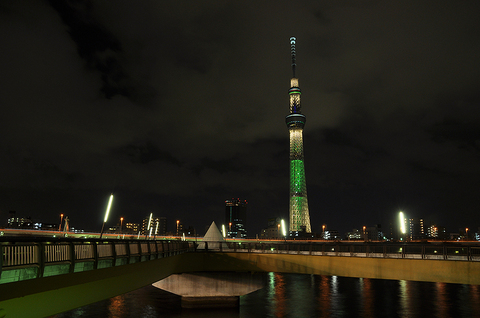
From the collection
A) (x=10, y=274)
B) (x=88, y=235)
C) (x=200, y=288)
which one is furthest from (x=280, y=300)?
(x=88, y=235)

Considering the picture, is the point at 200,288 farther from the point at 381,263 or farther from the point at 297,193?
the point at 297,193

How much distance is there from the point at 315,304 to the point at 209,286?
55.9ft

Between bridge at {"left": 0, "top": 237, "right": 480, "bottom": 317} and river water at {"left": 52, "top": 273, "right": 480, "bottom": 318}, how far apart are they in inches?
354

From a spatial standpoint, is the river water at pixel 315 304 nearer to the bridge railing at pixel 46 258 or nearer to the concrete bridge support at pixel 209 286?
the concrete bridge support at pixel 209 286

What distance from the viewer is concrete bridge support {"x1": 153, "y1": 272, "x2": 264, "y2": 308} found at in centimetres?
4438

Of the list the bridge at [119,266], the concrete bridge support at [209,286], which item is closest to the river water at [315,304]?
the concrete bridge support at [209,286]

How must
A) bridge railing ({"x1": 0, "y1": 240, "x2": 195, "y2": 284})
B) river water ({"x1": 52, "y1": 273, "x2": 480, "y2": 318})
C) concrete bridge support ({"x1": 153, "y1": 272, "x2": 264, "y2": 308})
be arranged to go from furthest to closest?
1. river water ({"x1": 52, "y1": 273, "x2": 480, "y2": 318})
2. concrete bridge support ({"x1": 153, "y1": 272, "x2": 264, "y2": 308})
3. bridge railing ({"x1": 0, "y1": 240, "x2": 195, "y2": 284})

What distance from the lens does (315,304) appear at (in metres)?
52.6

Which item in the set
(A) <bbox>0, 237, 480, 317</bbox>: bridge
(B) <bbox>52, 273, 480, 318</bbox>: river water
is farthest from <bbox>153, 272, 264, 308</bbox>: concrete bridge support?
(A) <bbox>0, 237, 480, 317</bbox>: bridge

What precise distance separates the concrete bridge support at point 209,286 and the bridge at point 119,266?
11.9 feet

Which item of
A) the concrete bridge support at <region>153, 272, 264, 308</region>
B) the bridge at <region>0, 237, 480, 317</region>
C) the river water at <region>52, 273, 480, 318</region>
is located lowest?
the river water at <region>52, 273, 480, 318</region>

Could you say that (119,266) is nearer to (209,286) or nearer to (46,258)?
(46,258)

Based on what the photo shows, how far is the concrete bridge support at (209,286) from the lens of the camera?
4438 cm

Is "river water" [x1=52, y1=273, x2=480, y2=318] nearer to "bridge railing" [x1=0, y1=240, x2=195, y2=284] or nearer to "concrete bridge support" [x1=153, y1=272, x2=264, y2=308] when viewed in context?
"concrete bridge support" [x1=153, y1=272, x2=264, y2=308]
